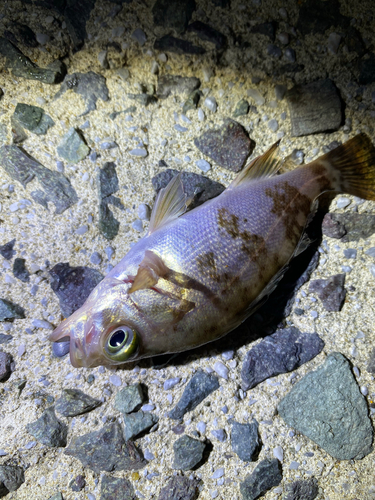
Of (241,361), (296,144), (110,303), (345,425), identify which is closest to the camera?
(110,303)

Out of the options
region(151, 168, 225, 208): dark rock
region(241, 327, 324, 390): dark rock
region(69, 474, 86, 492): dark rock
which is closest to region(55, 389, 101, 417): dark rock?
region(69, 474, 86, 492): dark rock

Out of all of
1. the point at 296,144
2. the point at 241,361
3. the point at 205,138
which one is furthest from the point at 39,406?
the point at 296,144

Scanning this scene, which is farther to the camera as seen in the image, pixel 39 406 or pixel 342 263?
pixel 342 263

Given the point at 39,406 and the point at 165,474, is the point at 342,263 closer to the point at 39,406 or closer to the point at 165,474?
the point at 165,474

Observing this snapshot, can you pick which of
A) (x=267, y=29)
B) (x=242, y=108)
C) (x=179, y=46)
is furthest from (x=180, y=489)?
(x=267, y=29)

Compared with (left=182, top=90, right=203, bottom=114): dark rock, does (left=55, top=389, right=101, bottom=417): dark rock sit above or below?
below

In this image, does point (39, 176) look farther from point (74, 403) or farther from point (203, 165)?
point (74, 403)

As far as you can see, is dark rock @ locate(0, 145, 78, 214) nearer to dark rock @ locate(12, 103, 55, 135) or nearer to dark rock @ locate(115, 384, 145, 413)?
dark rock @ locate(12, 103, 55, 135)
